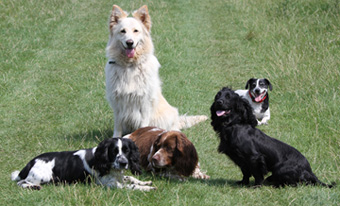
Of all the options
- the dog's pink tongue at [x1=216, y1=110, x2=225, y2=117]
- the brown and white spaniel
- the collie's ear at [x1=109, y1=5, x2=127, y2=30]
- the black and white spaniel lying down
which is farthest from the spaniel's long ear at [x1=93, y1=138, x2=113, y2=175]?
the collie's ear at [x1=109, y1=5, x2=127, y2=30]

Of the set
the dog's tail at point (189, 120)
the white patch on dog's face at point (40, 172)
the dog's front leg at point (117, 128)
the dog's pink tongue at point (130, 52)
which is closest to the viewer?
the white patch on dog's face at point (40, 172)

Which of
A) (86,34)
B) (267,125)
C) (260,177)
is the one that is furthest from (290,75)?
(86,34)

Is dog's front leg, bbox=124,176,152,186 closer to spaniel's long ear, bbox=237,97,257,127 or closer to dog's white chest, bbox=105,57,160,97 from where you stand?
spaniel's long ear, bbox=237,97,257,127

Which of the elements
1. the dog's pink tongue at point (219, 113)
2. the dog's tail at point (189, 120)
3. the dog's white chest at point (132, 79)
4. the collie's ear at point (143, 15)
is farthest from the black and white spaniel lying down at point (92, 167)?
the collie's ear at point (143, 15)

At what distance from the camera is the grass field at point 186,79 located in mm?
4668

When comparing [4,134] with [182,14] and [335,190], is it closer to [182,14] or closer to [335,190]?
[335,190]

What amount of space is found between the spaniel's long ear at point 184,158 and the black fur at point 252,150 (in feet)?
1.47

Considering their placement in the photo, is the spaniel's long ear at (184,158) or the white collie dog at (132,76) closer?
the spaniel's long ear at (184,158)

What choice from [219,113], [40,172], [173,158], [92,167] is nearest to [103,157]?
[92,167]

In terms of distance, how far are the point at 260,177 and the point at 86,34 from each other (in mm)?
9187

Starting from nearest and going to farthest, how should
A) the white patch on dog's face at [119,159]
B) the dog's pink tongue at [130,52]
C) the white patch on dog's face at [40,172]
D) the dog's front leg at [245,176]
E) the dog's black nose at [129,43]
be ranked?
the white patch on dog's face at [119,159] → the white patch on dog's face at [40,172] → the dog's front leg at [245,176] → the dog's black nose at [129,43] → the dog's pink tongue at [130,52]

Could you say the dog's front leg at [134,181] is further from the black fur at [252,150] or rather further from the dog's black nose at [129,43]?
the dog's black nose at [129,43]

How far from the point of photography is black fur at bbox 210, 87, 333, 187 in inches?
189

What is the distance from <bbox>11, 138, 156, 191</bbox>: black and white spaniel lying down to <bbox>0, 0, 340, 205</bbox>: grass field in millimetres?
199
